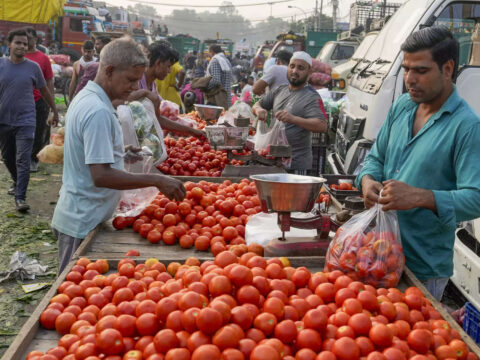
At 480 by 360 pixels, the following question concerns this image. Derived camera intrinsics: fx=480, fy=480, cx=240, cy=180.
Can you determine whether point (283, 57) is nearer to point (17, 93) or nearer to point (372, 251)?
point (17, 93)

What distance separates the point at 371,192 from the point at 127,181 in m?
1.43

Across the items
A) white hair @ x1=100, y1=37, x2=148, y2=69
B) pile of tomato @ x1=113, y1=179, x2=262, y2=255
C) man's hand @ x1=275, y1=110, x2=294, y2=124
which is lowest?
pile of tomato @ x1=113, y1=179, x2=262, y2=255

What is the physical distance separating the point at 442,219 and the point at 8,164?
661 centimetres

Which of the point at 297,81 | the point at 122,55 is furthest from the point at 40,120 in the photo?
the point at 122,55

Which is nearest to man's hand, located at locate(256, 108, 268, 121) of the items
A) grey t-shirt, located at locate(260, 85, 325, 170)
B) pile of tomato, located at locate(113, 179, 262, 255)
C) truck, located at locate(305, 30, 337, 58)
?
grey t-shirt, located at locate(260, 85, 325, 170)

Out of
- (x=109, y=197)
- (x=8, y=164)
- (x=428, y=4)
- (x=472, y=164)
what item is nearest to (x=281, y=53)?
(x=428, y=4)

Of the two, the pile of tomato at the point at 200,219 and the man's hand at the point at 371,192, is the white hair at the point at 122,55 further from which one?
the man's hand at the point at 371,192

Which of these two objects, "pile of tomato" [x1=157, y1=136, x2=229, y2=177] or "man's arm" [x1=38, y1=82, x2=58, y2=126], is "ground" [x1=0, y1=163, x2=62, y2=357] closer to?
"man's arm" [x1=38, y1=82, x2=58, y2=126]

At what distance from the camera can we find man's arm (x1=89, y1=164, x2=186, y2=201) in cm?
282

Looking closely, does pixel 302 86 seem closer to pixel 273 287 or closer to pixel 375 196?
pixel 375 196

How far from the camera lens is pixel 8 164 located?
7.18 metres

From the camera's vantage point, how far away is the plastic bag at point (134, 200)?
355 centimetres

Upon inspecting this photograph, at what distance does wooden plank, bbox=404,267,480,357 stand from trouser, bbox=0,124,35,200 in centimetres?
591

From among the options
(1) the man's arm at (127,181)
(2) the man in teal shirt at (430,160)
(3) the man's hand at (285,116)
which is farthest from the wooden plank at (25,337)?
(3) the man's hand at (285,116)
